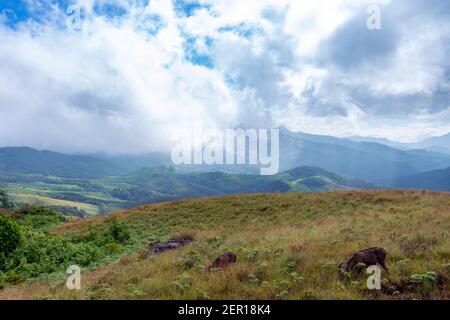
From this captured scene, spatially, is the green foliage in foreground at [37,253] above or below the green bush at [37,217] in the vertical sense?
above

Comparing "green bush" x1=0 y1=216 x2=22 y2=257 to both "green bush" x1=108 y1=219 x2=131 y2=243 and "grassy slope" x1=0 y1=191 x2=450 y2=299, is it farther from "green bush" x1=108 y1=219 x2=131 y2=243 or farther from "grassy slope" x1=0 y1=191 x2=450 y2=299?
"grassy slope" x1=0 y1=191 x2=450 y2=299

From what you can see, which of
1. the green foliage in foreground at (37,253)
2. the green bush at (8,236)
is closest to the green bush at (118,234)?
the green foliage in foreground at (37,253)

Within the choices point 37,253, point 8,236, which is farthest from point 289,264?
point 8,236

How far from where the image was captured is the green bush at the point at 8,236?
73.5 ft

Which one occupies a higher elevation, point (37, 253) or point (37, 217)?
point (37, 253)

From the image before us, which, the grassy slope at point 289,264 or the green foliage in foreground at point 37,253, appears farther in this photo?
the green foliage in foreground at point 37,253

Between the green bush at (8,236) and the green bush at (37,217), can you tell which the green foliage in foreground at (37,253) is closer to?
the green bush at (8,236)

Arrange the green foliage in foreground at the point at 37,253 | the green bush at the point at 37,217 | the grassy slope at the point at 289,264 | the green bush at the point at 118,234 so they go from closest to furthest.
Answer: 1. the grassy slope at the point at 289,264
2. the green foliage in foreground at the point at 37,253
3. the green bush at the point at 118,234
4. the green bush at the point at 37,217

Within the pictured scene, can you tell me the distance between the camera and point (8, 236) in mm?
22844

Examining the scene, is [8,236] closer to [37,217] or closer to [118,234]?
[118,234]

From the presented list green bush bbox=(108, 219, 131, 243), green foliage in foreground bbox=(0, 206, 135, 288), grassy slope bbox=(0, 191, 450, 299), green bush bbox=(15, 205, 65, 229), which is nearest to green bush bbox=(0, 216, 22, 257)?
green foliage in foreground bbox=(0, 206, 135, 288)
